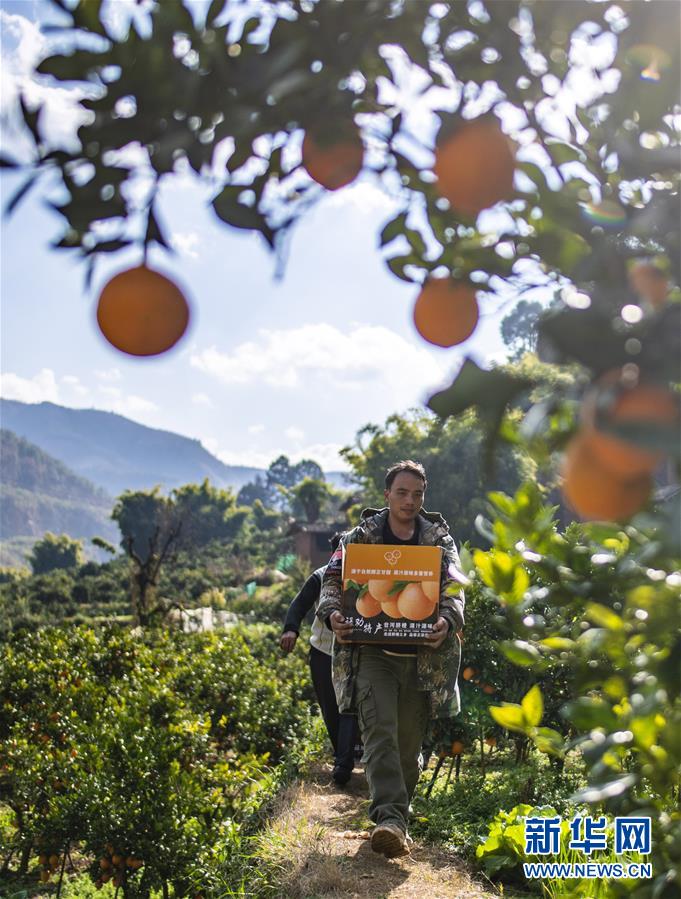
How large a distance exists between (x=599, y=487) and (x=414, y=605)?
302cm

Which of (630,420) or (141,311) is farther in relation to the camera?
(141,311)

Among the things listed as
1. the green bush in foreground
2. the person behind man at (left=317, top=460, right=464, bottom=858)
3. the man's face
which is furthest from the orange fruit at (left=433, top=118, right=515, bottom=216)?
the green bush in foreground

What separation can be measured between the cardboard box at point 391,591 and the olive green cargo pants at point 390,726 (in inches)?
6.6

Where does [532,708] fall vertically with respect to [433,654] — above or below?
above

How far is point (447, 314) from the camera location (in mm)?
1323

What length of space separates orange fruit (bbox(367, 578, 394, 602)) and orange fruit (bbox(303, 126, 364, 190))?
2.78 metres

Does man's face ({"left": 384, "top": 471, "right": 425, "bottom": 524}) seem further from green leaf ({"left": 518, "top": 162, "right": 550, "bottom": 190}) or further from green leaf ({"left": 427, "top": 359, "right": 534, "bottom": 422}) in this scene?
green leaf ({"left": 427, "top": 359, "right": 534, "bottom": 422})

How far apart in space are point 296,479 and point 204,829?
4719 inches

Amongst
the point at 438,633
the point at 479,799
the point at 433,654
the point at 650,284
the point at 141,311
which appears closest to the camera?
the point at 650,284

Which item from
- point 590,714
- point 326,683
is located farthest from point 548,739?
point 326,683

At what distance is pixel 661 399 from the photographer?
886mm

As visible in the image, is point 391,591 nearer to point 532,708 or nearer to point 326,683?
point 326,683

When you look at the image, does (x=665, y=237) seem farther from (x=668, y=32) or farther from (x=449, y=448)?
(x=449, y=448)

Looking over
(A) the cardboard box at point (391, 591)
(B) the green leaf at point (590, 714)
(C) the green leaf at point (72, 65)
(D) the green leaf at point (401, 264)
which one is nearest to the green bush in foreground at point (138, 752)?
(A) the cardboard box at point (391, 591)
